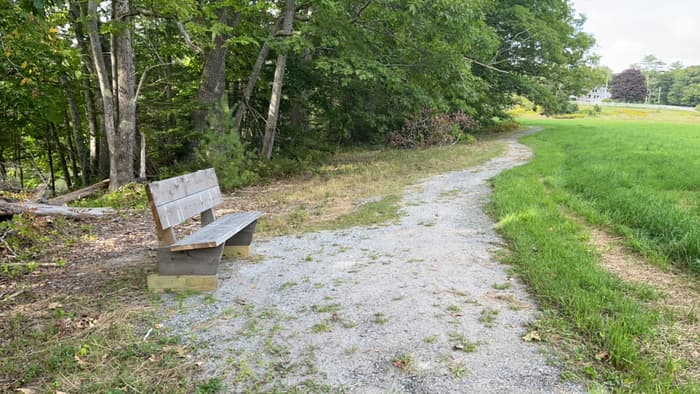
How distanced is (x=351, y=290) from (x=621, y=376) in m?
2.11

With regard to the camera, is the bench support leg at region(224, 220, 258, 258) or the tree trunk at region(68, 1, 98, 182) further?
the tree trunk at region(68, 1, 98, 182)

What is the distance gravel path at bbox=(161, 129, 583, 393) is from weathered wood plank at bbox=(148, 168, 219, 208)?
89 centimetres

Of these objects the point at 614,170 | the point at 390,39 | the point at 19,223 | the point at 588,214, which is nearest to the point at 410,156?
the point at 390,39

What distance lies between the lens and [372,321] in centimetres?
335

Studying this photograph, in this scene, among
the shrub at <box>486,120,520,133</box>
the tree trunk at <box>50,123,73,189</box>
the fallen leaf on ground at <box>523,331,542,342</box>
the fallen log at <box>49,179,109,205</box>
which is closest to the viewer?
the fallen leaf on ground at <box>523,331,542,342</box>

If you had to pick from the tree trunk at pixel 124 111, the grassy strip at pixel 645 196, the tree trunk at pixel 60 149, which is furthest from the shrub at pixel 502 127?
the tree trunk at pixel 124 111

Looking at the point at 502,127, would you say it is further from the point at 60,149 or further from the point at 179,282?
the point at 179,282

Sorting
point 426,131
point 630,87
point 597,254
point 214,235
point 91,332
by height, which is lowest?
point 597,254

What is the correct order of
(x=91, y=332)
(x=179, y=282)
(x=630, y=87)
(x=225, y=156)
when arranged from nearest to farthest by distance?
(x=91, y=332) → (x=179, y=282) → (x=225, y=156) → (x=630, y=87)

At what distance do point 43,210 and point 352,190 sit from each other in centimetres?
520

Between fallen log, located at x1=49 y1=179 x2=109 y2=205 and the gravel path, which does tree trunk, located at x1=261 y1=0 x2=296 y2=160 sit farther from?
the gravel path

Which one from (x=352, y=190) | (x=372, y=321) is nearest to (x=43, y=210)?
(x=352, y=190)

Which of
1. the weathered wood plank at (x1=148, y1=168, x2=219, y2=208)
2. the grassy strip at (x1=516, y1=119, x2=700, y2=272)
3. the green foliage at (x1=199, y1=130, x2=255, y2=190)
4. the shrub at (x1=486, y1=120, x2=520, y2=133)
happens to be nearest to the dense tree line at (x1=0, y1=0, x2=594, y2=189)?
the green foliage at (x1=199, y1=130, x2=255, y2=190)

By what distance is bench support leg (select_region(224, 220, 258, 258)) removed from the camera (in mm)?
5215
